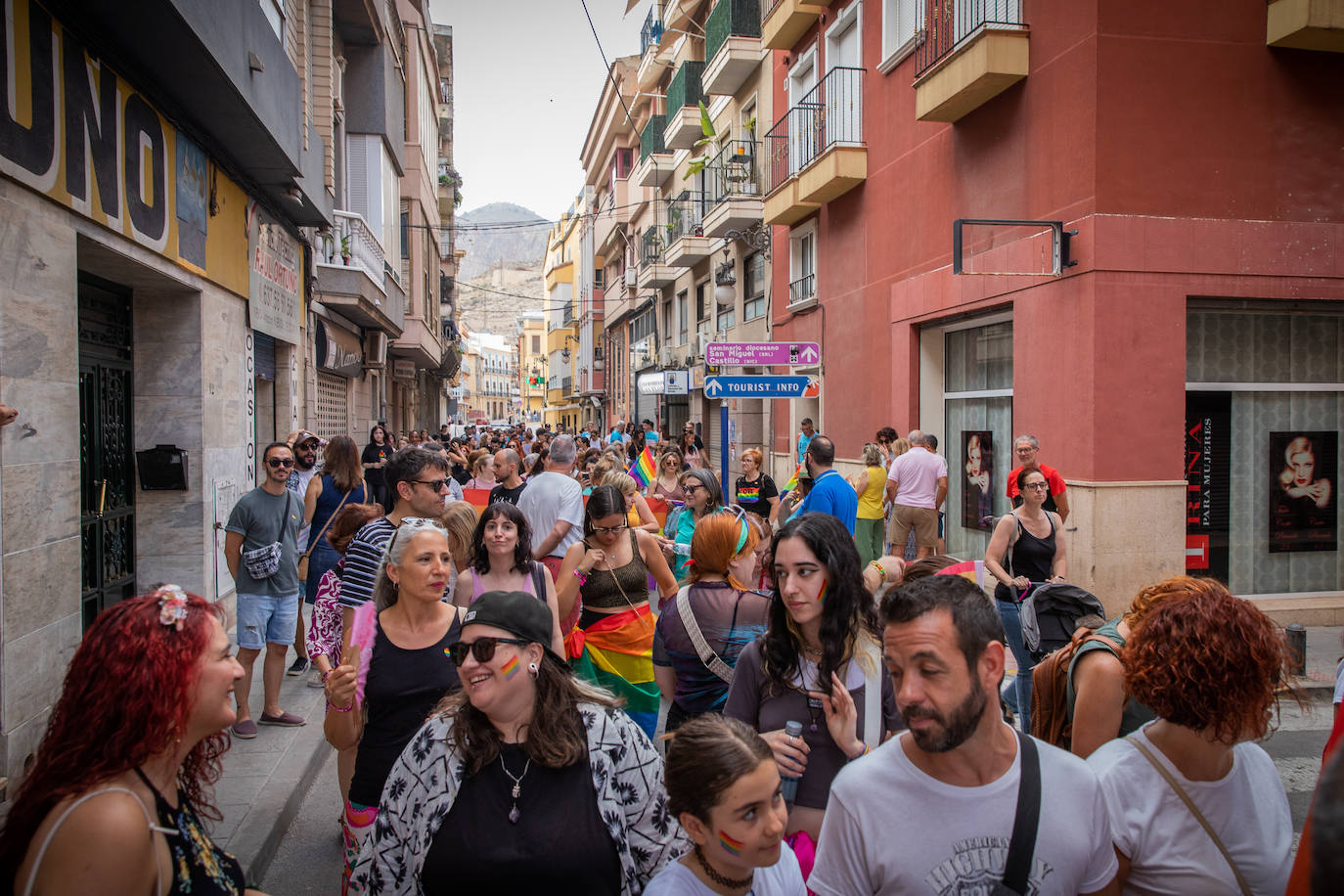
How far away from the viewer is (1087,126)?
29.6ft

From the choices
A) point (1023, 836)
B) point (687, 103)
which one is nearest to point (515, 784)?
point (1023, 836)

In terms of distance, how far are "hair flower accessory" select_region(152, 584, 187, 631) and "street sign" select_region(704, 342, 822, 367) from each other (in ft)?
29.6

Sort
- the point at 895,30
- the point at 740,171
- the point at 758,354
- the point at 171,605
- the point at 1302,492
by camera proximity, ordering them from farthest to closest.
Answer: the point at 740,171, the point at 895,30, the point at 758,354, the point at 1302,492, the point at 171,605

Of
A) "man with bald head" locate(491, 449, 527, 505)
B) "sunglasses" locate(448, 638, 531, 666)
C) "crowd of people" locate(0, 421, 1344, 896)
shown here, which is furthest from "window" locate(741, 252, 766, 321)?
"sunglasses" locate(448, 638, 531, 666)

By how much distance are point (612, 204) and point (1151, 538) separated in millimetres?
33639

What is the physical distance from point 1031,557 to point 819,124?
12416 millimetres

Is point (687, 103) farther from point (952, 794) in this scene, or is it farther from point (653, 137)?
point (952, 794)

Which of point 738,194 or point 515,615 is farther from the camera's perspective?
point 738,194

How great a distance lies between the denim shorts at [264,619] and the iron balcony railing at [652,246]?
24.3 m

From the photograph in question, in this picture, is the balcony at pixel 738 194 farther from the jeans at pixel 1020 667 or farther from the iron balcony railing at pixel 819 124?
the jeans at pixel 1020 667

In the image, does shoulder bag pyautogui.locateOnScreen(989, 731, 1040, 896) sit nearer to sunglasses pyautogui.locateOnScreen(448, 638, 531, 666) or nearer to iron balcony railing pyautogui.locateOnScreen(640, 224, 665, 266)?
sunglasses pyautogui.locateOnScreen(448, 638, 531, 666)

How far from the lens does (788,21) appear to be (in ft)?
55.2

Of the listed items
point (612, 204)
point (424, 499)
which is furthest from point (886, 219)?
point (612, 204)

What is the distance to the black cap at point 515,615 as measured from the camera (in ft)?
8.03
